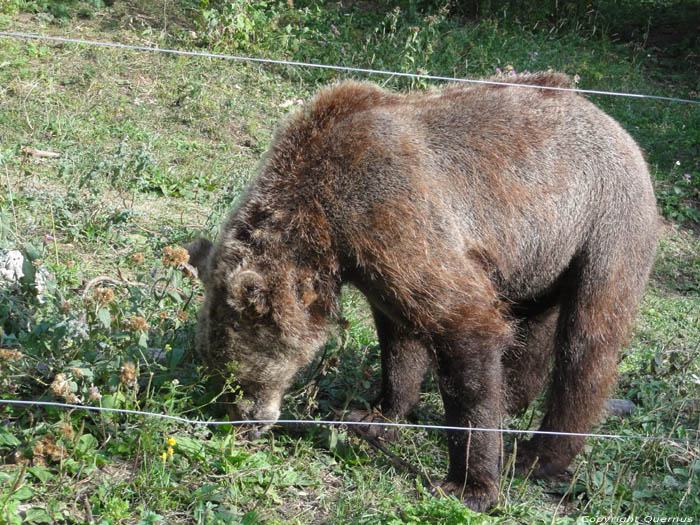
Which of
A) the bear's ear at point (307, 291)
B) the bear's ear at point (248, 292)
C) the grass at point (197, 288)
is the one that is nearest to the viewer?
the grass at point (197, 288)

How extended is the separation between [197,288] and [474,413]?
2530 millimetres

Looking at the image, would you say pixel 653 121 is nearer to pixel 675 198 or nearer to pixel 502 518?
pixel 675 198

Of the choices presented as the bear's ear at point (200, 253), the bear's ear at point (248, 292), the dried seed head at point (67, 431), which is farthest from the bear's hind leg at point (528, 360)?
the dried seed head at point (67, 431)

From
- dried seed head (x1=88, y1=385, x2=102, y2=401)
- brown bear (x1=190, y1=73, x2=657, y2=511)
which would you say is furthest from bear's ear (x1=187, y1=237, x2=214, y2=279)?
dried seed head (x1=88, y1=385, x2=102, y2=401)

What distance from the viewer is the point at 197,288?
596 centimetres

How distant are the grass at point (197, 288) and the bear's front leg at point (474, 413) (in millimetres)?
183

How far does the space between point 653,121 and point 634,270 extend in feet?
23.7

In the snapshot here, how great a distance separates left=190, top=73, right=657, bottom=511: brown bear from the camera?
425 cm

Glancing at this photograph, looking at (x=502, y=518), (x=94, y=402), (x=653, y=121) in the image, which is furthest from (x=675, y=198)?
(x=94, y=402)

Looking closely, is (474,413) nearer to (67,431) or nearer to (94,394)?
(94,394)

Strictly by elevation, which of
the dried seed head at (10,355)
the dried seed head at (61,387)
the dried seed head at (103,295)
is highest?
the dried seed head at (103,295)

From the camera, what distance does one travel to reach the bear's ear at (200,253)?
468cm

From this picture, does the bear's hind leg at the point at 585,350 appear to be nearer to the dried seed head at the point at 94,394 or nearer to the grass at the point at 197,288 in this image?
the grass at the point at 197,288

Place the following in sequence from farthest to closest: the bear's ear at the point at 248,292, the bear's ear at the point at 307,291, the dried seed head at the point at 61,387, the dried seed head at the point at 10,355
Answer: the bear's ear at the point at 307,291 → the bear's ear at the point at 248,292 → the dried seed head at the point at 10,355 → the dried seed head at the point at 61,387
